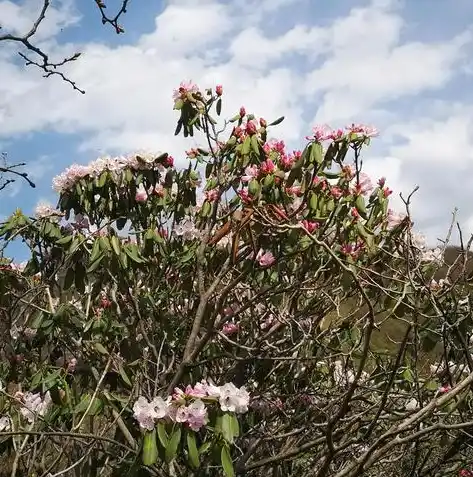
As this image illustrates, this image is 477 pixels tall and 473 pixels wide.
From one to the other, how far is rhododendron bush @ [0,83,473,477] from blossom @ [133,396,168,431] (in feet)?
3.03

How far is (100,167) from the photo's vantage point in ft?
11.3

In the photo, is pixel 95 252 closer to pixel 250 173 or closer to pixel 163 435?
pixel 250 173

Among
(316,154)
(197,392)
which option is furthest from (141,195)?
(197,392)

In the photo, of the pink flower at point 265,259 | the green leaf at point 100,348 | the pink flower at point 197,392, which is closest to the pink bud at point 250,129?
the pink flower at point 265,259

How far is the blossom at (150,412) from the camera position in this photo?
1.84 metres

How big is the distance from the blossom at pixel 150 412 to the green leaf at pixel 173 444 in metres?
0.06

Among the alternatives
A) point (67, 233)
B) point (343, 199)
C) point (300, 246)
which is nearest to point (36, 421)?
point (67, 233)

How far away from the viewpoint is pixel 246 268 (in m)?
3.00

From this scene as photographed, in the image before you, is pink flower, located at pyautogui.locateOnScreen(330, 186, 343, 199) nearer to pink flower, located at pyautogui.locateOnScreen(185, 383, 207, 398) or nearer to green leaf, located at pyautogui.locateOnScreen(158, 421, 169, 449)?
pink flower, located at pyautogui.locateOnScreen(185, 383, 207, 398)

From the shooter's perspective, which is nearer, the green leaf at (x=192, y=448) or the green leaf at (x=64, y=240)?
the green leaf at (x=192, y=448)

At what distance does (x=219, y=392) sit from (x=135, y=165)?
188 centimetres

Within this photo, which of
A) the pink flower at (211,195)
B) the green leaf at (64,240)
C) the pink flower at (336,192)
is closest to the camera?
the green leaf at (64,240)

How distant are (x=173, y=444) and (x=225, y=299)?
133cm

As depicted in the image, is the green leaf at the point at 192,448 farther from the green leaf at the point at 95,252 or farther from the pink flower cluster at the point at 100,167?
the pink flower cluster at the point at 100,167
